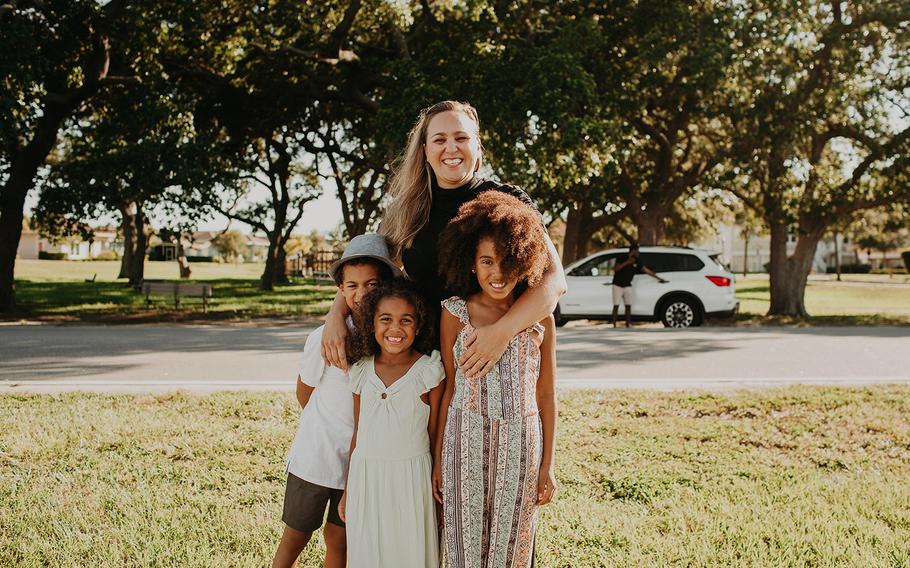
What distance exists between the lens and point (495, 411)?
2.41 m

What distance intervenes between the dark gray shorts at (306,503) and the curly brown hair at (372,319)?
0.56 m

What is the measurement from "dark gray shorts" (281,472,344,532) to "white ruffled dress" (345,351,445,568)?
242 millimetres

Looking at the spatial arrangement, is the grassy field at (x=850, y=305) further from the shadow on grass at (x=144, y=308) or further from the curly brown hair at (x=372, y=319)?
the curly brown hair at (x=372, y=319)

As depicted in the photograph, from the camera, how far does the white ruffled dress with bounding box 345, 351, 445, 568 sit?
2518mm

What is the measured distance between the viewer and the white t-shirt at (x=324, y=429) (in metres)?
2.73

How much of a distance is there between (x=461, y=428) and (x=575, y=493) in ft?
6.66

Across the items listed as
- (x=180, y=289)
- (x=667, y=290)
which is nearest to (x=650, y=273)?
(x=667, y=290)

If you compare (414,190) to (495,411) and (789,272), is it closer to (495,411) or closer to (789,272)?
(495,411)

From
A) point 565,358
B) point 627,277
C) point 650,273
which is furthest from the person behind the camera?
point 650,273

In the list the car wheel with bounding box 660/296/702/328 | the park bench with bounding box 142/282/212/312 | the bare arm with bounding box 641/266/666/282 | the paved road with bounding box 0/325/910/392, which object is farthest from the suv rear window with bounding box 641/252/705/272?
the park bench with bounding box 142/282/212/312

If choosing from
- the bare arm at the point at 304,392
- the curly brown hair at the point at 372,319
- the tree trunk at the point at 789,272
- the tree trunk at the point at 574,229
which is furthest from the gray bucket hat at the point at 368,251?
the tree trunk at the point at 574,229

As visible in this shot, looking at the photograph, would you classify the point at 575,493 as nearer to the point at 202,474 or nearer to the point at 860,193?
the point at 202,474

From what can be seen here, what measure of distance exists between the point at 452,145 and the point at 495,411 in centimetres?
103

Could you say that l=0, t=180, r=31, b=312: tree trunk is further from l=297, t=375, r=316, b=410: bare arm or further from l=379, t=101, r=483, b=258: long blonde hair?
l=379, t=101, r=483, b=258: long blonde hair
